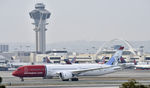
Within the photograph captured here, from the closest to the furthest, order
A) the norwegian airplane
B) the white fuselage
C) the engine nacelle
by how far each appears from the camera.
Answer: the norwegian airplane
the engine nacelle
the white fuselage

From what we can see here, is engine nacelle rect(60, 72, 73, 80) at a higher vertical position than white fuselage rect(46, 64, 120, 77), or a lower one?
lower

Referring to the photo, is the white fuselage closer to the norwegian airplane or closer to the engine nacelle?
the norwegian airplane

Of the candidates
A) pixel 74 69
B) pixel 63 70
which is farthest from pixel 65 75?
pixel 74 69

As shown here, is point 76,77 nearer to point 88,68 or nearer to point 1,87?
point 88,68

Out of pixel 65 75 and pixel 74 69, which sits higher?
pixel 74 69

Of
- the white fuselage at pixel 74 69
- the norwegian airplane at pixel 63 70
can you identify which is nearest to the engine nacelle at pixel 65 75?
the norwegian airplane at pixel 63 70

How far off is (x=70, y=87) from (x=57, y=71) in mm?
27567

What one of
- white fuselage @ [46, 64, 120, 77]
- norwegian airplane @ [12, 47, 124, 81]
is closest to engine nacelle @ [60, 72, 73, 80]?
norwegian airplane @ [12, 47, 124, 81]

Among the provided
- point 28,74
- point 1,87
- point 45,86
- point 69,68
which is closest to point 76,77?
point 69,68

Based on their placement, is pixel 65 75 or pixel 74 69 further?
pixel 74 69

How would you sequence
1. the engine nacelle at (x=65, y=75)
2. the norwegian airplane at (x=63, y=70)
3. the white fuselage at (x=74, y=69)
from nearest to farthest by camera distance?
the norwegian airplane at (x=63, y=70), the engine nacelle at (x=65, y=75), the white fuselage at (x=74, y=69)

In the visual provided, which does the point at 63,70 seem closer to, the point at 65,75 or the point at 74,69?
the point at 74,69

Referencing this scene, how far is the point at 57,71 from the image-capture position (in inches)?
4648

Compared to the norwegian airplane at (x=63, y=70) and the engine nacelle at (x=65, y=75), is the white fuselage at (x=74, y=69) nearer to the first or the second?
the norwegian airplane at (x=63, y=70)
